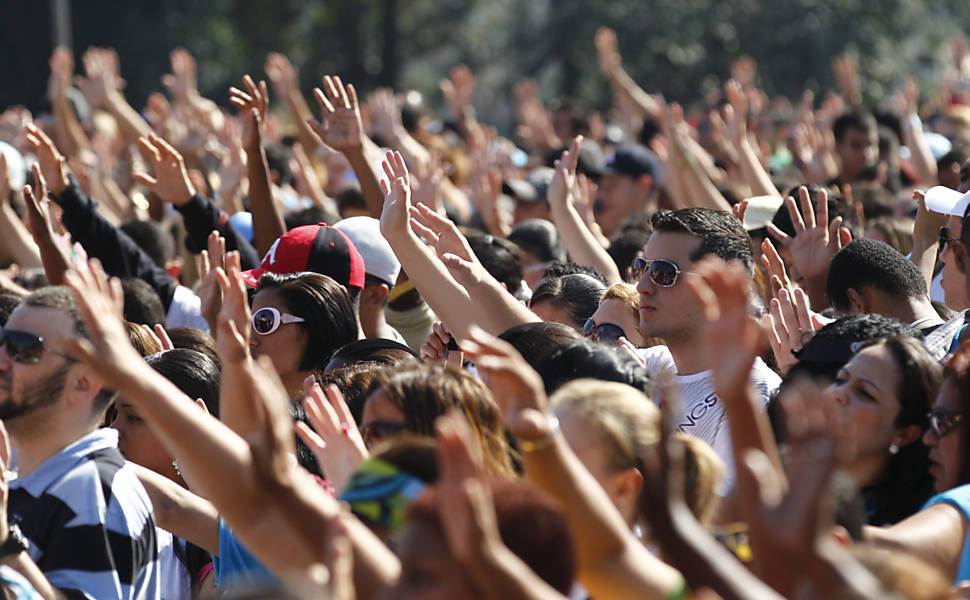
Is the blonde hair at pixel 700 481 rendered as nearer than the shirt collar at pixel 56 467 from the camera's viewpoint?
Yes

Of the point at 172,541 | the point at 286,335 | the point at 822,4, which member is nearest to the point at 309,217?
the point at 286,335

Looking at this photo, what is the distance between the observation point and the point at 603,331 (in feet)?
19.0

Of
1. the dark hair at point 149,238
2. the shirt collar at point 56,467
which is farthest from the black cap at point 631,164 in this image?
the shirt collar at point 56,467

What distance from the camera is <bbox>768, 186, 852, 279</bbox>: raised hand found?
6461 mm

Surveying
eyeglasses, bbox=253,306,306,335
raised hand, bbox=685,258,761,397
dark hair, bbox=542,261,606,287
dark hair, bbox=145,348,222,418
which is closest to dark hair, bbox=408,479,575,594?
raised hand, bbox=685,258,761,397

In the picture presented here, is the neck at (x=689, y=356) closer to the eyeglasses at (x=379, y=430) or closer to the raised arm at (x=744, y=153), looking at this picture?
the eyeglasses at (x=379, y=430)

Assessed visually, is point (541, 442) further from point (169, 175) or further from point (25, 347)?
point (169, 175)

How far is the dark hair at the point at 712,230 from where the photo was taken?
5602 millimetres

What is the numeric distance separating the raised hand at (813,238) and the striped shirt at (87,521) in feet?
10.6

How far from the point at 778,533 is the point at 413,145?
8579 mm

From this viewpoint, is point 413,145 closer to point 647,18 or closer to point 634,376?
point 634,376

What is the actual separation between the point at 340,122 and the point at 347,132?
0.23ft

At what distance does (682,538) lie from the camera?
3.00 m

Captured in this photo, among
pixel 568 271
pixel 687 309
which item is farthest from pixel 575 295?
pixel 687 309
